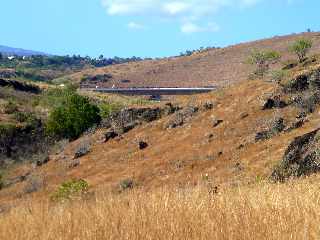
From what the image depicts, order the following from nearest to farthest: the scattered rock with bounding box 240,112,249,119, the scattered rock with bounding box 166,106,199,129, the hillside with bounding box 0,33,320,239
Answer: the hillside with bounding box 0,33,320,239 → the scattered rock with bounding box 240,112,249,119 → the scattered rock with bounding box 166,106,199,129

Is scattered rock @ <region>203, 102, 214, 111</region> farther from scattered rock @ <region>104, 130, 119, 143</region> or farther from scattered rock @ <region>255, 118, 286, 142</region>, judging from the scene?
scattered rock @ <region>255, 118, 286, 142</region>

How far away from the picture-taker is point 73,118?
57.2m

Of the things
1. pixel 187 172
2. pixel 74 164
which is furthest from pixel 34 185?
pixel 187 172

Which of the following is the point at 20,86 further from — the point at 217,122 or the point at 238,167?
the point at 238,167

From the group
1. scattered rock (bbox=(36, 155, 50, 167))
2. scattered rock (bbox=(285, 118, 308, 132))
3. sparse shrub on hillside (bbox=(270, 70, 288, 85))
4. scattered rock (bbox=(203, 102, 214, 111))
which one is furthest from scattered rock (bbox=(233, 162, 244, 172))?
scattered rock (bbox=(36, 155, 50, 167))

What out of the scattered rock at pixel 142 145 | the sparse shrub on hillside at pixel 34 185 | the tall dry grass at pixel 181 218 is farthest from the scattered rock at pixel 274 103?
the tall dry grass at pixel 181 218

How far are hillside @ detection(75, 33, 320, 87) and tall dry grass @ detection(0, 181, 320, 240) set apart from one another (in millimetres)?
123136

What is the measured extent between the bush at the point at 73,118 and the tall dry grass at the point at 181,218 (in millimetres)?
49569

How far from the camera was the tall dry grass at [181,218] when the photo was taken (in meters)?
5.19

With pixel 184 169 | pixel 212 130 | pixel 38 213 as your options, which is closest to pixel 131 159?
pixel 212 130

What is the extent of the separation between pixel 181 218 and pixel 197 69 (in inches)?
5741

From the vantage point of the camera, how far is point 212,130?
1355 inches

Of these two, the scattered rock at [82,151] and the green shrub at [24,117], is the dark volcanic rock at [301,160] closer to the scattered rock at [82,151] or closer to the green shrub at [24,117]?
the scattered rock at [82,151]

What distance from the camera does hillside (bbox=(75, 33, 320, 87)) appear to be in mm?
136875
